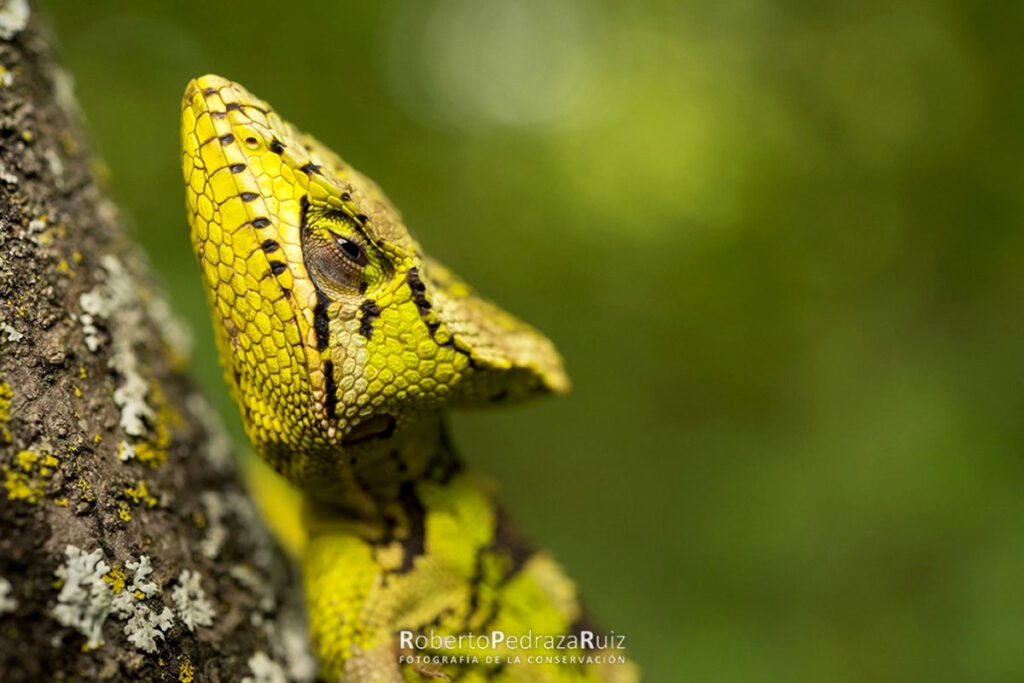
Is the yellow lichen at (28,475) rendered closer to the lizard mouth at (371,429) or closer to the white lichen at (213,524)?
the white lichen at (213,524)

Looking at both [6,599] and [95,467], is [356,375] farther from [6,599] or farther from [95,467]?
[6,599]

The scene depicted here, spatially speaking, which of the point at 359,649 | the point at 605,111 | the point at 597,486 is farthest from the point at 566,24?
the point at 359,649

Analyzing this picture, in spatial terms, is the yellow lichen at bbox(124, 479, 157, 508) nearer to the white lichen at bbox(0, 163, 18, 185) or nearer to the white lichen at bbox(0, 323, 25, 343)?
the white lichen at bbox(0, 323, 25, 343)

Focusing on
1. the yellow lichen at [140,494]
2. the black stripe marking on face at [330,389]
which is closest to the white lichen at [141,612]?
the yellow lichen at [140,494]

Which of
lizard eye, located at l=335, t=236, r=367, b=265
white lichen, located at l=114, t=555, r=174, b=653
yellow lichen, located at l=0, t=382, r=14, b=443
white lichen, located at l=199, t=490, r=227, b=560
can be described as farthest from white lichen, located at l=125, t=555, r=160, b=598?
lizard eye, located at l=335, t=236, r=367, b=265

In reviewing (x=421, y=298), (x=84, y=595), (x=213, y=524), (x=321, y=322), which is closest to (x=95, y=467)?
(x=84, y=595)
